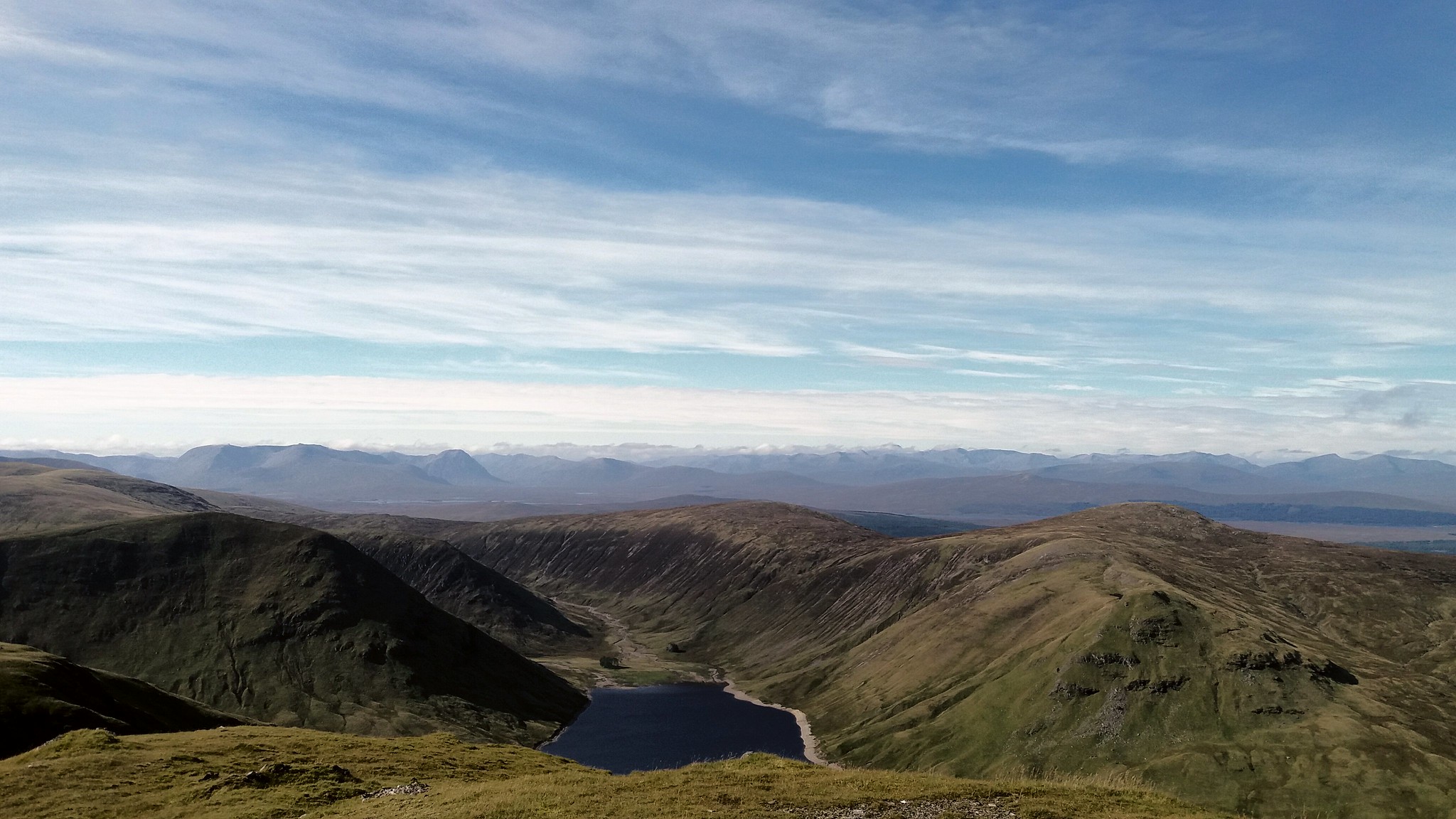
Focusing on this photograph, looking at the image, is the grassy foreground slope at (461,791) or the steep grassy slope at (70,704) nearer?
the grassy foreground slope at (461,791)

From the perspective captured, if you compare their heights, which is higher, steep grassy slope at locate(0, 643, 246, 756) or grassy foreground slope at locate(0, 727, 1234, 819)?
grassy foreground slope at locate(0, 727, 1234, 819)

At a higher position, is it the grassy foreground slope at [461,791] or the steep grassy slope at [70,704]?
the grassy foreground slope at [461,791]

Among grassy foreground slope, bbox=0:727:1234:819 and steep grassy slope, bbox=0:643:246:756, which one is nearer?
grassy foreground slope, bbox=0:727:1234:819

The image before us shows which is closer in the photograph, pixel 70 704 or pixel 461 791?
pixel 461 791

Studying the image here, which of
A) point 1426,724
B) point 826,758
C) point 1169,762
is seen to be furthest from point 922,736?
point 1426,724
